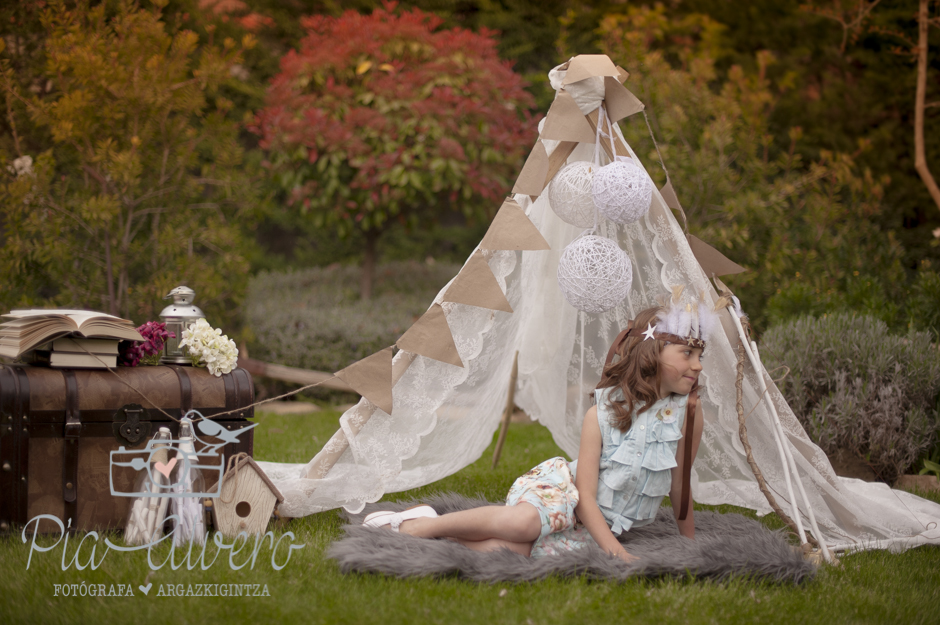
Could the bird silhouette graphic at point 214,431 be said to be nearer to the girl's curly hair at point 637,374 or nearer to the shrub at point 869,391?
the girl's curly hair at point 637,374

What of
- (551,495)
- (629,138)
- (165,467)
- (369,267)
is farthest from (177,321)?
(629,138)

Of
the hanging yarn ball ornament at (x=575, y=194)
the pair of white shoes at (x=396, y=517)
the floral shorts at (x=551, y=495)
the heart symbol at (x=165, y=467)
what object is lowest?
the pair of white shoes at (x=396, y=517)

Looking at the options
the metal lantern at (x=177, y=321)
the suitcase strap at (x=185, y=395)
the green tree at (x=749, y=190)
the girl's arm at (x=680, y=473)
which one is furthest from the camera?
the green tree at (x=749, y=190)

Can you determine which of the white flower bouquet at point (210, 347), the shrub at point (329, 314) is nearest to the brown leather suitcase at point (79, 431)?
the white flower bouquet at point (210, 347)

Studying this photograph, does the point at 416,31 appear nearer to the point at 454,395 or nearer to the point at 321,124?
the point at 321,124

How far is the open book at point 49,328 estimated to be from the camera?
295cm

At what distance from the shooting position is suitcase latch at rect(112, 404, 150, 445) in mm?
3018

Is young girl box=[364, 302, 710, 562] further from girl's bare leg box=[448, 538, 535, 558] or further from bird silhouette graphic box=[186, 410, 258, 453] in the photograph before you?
bird silhouette graphic box=[186, 410, 258, 453]

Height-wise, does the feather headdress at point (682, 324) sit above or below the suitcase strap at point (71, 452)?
above

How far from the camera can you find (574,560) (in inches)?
106

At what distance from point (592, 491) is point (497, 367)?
3.46ft

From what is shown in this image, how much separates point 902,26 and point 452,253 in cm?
565

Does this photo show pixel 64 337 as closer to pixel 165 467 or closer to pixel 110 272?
pixel 165 467

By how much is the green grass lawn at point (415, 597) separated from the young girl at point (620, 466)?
252 millimetres
